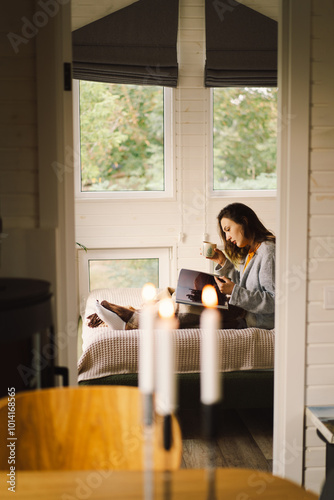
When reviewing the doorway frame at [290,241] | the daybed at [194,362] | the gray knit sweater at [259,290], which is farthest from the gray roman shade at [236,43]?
the doorway frame at [290,241]

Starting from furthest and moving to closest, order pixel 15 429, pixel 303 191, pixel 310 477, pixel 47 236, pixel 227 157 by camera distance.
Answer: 1. pixel 227 157
2. pixel 310 477
3. pixel 303 191
4. pixel 47 236
5. pixel 15 429

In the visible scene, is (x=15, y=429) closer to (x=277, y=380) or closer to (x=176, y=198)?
(x=277, y=380)

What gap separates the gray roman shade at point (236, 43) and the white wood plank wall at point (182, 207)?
135 mm

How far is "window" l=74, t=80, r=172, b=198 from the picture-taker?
199 inches

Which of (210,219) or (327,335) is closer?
(327,335)

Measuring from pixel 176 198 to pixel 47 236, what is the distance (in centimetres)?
308

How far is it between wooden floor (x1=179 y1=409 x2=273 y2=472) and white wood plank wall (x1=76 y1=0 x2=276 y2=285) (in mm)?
1851

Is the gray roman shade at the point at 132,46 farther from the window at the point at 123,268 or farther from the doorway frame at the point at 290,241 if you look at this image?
the doorway frame at the point at 290,241

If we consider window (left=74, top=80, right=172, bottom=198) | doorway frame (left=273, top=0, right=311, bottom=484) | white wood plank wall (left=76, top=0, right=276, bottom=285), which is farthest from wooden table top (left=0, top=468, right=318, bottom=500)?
window (left=74, top=80, right=172, bottom=198)

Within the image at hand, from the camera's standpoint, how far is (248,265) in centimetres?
350

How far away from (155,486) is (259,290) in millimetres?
2279

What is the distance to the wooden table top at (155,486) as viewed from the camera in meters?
1.13

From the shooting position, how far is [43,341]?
2059 millimetres

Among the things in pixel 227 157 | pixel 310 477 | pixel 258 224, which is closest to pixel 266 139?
pixel 227 157
